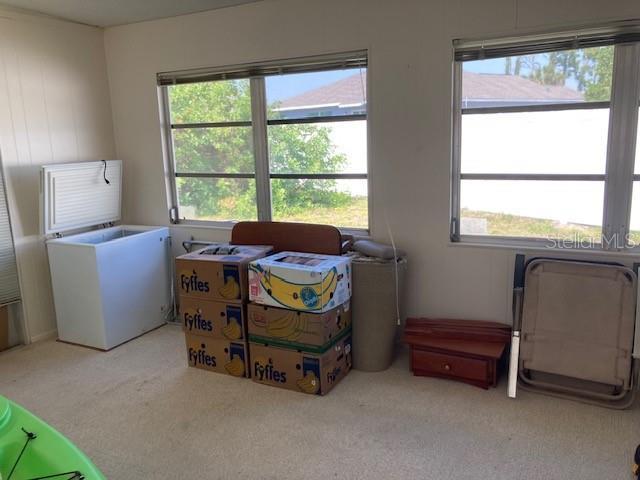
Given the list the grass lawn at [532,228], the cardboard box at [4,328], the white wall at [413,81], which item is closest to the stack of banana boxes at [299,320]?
the white wall at [413,81]

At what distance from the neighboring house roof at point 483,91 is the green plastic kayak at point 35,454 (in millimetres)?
2669

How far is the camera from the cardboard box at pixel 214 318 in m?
3.15

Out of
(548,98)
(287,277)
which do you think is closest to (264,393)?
(287,277)

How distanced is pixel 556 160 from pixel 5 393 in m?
3.69

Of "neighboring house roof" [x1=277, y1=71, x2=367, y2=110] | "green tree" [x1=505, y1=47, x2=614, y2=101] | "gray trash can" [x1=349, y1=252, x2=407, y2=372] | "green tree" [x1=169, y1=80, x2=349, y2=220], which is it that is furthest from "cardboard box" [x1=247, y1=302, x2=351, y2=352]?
"green tree" [x1=505, y1=47, x2=614, y2=101]

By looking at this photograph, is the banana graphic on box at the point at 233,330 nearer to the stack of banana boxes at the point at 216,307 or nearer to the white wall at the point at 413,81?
the stack of banana boxes at the point at 216,307

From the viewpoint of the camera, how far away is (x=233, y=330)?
318 cm

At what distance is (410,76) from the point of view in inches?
126

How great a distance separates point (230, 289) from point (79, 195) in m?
1.66

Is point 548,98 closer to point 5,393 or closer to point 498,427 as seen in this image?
point 498,427

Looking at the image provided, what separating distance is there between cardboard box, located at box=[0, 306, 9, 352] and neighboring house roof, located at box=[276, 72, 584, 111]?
277 cm

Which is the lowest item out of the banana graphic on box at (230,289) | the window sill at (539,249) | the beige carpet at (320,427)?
the beige carpet at (320,427)

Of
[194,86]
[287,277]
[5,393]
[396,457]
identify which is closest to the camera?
[396,457]

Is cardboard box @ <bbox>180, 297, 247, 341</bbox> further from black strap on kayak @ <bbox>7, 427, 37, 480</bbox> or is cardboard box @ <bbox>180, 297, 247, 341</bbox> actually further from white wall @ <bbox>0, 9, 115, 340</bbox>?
black strap on kayak @ <bbox>7, 427, 37, 480</bbox>
